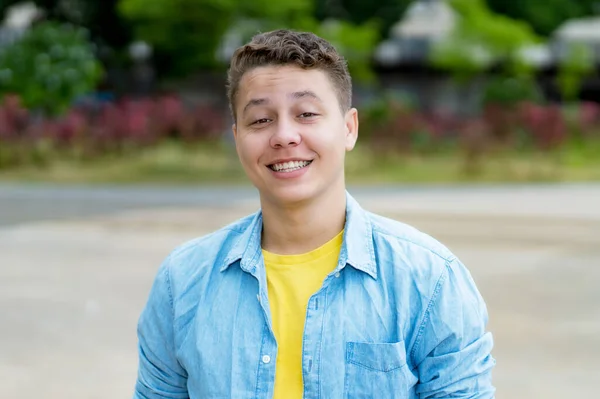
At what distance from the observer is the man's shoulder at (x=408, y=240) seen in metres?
1.90

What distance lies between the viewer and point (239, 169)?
18.3 meters

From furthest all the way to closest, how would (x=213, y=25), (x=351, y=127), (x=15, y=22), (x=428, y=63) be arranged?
(x=15, y=22) → (x=428, y=63) → (x=213, y=25) → (x=351, y=127)

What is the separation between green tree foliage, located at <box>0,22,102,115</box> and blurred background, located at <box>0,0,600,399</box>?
0.16 feet

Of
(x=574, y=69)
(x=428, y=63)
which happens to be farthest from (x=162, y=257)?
(x=428, y=63)

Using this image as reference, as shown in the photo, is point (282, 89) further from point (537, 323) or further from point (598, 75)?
point (598, 75)

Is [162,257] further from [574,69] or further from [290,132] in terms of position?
[574,69]

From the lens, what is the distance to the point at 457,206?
13445 mm

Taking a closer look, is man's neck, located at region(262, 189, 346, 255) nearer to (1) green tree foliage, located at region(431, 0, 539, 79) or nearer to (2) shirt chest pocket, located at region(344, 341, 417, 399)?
(2) shirt chest pocket, located at region(344, 341, 417, 399)

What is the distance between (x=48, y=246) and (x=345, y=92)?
867 cm

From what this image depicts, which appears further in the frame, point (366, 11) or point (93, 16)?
point (366, 11)

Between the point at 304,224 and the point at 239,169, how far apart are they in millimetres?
16420

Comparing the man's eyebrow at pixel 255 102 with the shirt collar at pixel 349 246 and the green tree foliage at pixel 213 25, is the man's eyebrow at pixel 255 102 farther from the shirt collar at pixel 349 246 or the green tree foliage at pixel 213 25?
the green tree foliage at pixel 213 25

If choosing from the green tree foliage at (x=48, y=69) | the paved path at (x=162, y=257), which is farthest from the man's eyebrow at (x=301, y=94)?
the green tree foliage at (x=48, y=69)

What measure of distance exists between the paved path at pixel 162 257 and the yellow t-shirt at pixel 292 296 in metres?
3.37
